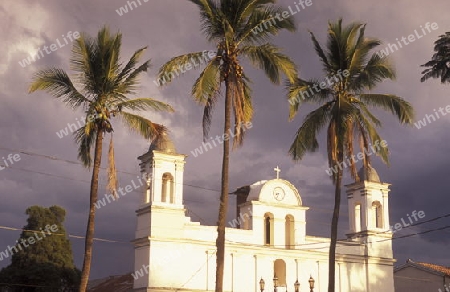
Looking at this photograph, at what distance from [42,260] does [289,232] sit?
1728cm

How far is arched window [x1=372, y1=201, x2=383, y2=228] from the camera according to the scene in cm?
4919

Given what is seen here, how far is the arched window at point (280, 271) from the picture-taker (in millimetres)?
44825

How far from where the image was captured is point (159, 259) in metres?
39.6

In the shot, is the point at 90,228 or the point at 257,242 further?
the point at 257,242

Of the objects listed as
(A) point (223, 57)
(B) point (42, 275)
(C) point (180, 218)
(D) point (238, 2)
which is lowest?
(B) point (42, 275)

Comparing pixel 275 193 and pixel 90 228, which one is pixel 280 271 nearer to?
pixel 275 193

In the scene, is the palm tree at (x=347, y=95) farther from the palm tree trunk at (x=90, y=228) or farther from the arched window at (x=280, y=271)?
the arched window at (x=280, y=271)

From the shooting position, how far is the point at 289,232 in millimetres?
45500

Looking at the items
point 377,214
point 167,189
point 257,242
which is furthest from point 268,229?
point 377,214

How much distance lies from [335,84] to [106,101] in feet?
33.6

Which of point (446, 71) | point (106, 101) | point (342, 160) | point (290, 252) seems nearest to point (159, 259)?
point (290, 252)

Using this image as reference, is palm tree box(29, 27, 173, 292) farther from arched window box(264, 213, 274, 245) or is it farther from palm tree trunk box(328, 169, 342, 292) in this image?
arched window box(264, 213, 274, 245)

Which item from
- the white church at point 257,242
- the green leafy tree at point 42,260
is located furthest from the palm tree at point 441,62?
the green leafy tree at point 42,260

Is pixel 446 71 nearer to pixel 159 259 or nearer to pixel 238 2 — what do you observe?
pixel 238 2
